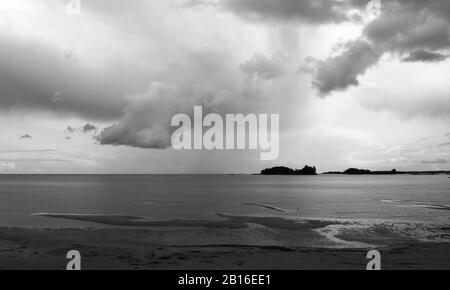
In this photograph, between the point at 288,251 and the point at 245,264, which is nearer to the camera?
the point at 245,264

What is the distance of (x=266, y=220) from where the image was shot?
133 ft

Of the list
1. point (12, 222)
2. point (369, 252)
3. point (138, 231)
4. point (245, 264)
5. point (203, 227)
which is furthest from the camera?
point (12, 222)

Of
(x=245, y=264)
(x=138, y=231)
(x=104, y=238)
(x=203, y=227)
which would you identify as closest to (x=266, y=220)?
(x=203, y=227)

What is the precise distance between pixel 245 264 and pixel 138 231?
15.3 metres

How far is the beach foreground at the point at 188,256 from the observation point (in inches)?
781

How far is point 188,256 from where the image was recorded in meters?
22.2

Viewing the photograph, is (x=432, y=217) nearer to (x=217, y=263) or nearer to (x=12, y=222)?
(x=217, y=263)

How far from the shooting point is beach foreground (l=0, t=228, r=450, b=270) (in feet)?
65.1

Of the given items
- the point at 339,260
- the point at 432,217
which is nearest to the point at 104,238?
the point at 339,260

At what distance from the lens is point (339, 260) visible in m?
21.1

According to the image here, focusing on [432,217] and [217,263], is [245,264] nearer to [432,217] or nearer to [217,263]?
[217,263]
